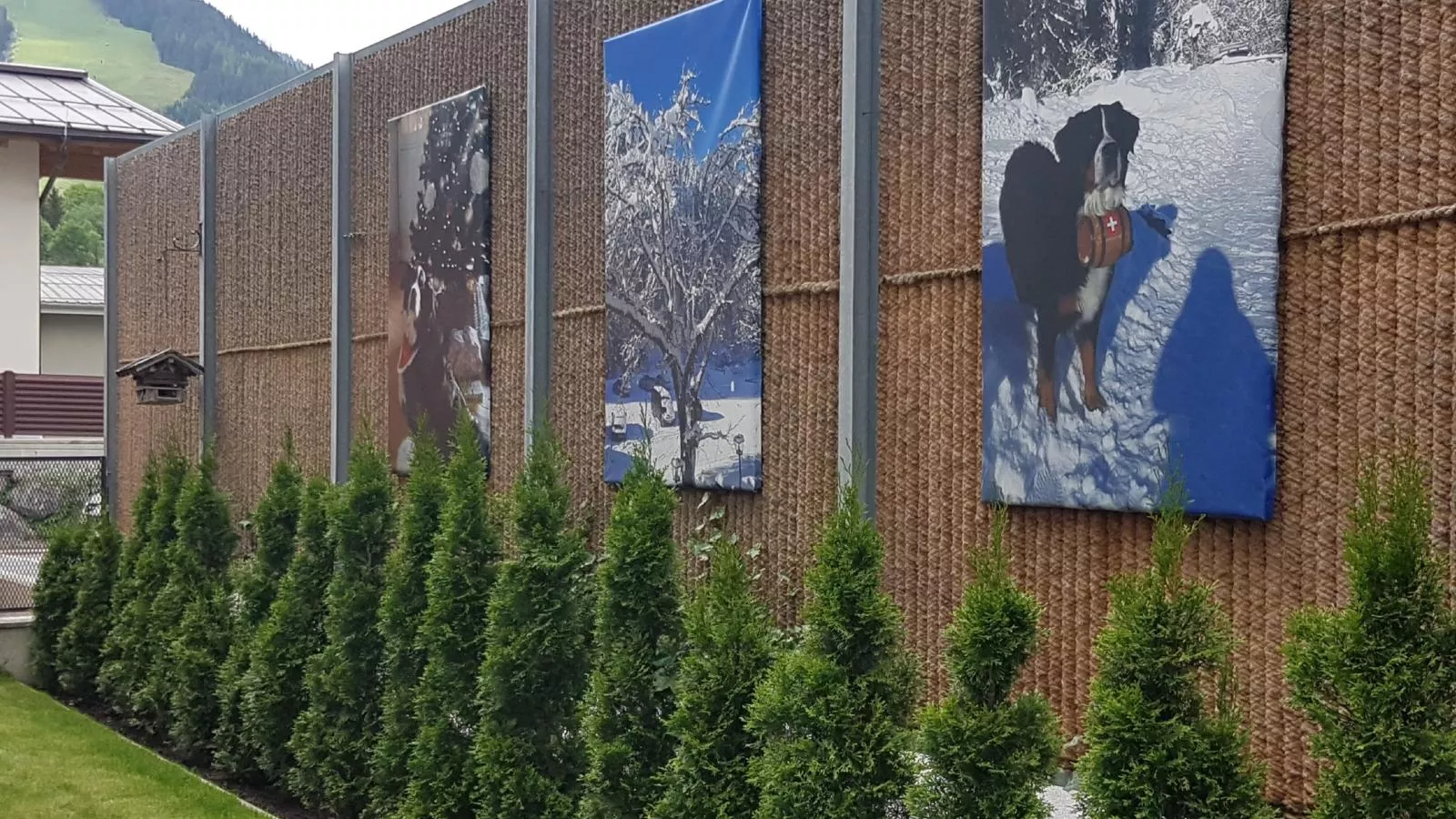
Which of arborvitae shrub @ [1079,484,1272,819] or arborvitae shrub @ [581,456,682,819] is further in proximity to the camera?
arborvitae shrub @ [581,456,682,819]

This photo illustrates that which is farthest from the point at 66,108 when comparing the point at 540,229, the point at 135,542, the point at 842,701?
the point at 842,701

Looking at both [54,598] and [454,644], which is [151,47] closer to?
[54,598]

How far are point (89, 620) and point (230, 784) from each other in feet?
11.1

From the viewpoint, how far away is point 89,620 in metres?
12.4

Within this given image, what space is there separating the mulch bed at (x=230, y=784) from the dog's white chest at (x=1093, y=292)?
16.8 feet

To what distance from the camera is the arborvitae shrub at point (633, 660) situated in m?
6.41

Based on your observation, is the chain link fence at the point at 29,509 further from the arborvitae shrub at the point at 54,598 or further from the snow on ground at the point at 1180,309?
the snow on ground at the point at 1180,309

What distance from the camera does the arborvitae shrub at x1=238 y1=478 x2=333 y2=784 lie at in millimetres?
9219

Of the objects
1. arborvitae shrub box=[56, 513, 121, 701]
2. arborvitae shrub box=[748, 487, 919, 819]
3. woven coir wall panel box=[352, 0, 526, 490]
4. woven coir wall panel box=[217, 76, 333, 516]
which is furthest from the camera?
woven coir wall panel box=[217, 76, 333, 516]

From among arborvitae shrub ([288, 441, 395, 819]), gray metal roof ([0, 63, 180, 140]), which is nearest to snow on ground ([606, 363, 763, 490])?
arborvitae shrub ([288, 441, 395, 819])

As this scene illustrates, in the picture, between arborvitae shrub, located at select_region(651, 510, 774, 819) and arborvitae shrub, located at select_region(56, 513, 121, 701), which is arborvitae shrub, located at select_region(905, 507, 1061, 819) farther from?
arborvitae shrub, located at select_region(56, 513, 121, 701)

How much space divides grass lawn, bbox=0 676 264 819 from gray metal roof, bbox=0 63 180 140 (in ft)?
49.5

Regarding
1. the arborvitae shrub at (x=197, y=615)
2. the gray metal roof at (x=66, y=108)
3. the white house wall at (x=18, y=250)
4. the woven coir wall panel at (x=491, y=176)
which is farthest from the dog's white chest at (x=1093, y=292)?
the white house wall at (x=18, y=250)

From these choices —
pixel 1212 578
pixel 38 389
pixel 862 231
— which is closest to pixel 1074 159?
pixel 862 231
